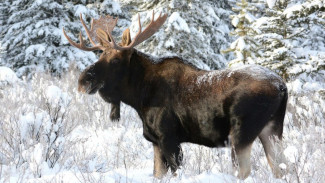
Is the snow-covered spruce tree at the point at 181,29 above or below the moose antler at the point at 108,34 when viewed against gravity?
below

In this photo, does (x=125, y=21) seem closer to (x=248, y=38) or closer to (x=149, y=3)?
(x=149, y=3)

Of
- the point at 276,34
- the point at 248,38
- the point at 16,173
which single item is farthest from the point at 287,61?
the point at 16,173

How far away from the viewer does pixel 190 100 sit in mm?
3857

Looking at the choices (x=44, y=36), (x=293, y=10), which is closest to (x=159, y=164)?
(x=293, y=10)

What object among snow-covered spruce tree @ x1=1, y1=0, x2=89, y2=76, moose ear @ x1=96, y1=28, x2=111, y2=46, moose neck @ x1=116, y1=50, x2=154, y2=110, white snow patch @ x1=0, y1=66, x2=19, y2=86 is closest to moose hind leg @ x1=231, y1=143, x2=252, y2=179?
moose neck @ x1=116, y1=50, x2=154, y2=110

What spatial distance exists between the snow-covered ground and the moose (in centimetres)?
21

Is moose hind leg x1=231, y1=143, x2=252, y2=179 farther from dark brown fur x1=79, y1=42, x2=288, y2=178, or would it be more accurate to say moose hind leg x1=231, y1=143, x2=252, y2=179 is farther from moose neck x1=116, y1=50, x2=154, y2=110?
moose neck x1=116, y1=50, x2=154, y2=110

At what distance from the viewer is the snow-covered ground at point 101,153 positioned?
10.3 feet

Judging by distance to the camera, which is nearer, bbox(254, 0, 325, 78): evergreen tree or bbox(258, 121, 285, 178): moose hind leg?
bbox(258, 121, 285, 178): moose hind leg

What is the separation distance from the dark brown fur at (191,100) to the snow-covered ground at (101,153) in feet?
0.77

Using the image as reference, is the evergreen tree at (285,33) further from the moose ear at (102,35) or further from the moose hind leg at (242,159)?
the moose hind leg at (242,159)

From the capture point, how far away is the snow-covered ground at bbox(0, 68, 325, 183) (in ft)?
10.3

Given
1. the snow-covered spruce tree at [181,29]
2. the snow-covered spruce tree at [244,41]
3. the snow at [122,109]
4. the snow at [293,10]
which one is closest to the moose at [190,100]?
the snow at [122,109]

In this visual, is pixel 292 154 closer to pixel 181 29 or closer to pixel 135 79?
pixel 135 79
